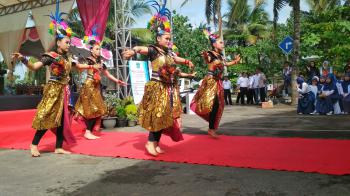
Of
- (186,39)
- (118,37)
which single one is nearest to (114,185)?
(118,37)

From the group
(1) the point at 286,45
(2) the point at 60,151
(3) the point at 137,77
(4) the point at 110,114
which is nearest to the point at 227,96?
(1) the point at 286,45

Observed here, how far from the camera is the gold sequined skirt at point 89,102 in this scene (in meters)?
6.52

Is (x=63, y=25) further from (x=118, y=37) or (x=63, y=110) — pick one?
(x=118, y=37)

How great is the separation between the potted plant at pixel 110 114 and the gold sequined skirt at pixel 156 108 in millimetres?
3483

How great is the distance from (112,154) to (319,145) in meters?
2.68

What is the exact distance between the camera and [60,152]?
5.19m

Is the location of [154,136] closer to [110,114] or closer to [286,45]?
[110,114]

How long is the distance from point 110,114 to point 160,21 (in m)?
3.92

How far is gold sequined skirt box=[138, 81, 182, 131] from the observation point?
461cm

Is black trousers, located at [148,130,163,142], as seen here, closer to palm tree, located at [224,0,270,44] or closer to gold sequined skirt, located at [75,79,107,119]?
gold sequined skirt, located at [75,79,107,119]

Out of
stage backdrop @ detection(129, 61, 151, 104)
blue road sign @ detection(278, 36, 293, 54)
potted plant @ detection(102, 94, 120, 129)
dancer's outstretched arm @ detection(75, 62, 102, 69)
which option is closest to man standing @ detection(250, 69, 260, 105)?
blue road sign @ detection(278, 36, 293, 54)

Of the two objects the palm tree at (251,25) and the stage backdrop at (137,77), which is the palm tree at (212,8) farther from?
the palm tree at (251,25)

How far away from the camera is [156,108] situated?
4.62 meters

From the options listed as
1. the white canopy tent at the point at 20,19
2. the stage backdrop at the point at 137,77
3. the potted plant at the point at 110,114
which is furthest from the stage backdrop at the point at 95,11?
the potted plant at the point at 110,114
